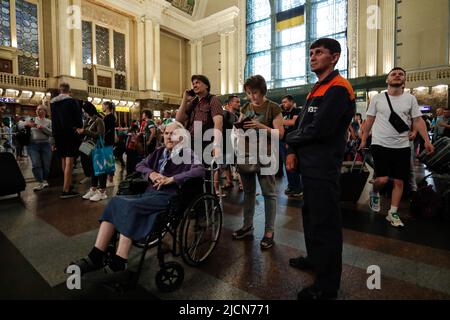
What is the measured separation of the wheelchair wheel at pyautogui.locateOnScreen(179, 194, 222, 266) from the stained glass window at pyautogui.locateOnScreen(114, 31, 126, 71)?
22.7 m

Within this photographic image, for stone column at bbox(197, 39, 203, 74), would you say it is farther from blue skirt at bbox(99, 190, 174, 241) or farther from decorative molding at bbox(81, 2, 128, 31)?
blue skirt at bbox(99, 190, 174, 241)

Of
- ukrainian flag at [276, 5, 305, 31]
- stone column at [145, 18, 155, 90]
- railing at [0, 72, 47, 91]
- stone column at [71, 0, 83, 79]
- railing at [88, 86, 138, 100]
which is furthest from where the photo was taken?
stone column at [145, 18, 155, 90]

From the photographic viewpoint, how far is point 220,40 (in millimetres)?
24078

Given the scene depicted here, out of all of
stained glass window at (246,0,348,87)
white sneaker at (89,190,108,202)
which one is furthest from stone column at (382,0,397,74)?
white sneaker at (89,190,108,202)

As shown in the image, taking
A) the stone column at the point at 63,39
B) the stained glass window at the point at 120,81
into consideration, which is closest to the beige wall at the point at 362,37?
the stained glass window at the point at 120,81

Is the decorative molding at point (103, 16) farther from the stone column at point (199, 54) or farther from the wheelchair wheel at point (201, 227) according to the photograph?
the wheelchair wheel at point (201, 227)

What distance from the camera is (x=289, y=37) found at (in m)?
19.7

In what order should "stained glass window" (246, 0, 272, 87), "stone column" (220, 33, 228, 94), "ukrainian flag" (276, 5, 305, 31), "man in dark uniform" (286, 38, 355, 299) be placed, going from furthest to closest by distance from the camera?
"stone column" (220, 33, 228, 94), "stained glass window" (246, 0, 272, 87), "ukrainian flag" (276, 5, 305, 31), "man in dark uniform" (286, 38, 355, 299)

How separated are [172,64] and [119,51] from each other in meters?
5.47

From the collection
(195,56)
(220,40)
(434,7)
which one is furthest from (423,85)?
(195,56)

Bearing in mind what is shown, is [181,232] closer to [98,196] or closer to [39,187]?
[98,196]

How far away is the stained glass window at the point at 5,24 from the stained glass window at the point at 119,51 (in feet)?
22.6

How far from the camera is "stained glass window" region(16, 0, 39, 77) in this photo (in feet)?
53.6
